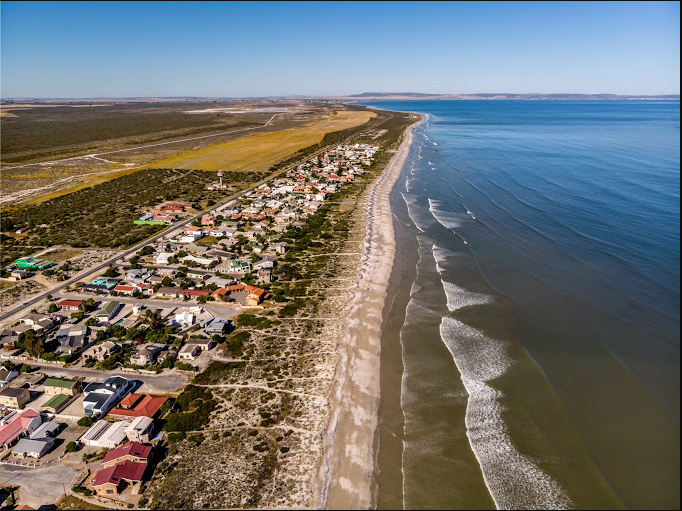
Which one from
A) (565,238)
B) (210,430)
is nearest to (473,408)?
(210,430)

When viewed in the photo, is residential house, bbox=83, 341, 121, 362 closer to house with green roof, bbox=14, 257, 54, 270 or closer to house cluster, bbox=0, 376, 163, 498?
house cluster, bbox=0, 376, 163, 498

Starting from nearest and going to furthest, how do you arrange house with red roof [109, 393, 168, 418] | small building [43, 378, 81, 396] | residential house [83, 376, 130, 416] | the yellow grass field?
1. house with red roof [109, 393, 168, 418]
2. residential house [83, 376, 130, 416]
3. small building [43, 378, 81, 396]
4. the yellow grass field

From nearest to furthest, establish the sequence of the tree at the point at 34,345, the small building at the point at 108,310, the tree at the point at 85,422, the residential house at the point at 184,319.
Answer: the tree at the point at 85,422 → the tree at the point at 34,345 → the residential house at the point at 184,319 → the small building at the point at 108,310

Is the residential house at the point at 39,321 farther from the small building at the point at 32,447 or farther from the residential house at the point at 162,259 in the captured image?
the residential house at the point at 162,259

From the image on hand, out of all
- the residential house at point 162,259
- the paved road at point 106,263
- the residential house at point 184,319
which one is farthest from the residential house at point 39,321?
Result: the residential house at point 162,259

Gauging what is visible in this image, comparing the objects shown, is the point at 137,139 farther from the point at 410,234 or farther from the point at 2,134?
the point at 410,234

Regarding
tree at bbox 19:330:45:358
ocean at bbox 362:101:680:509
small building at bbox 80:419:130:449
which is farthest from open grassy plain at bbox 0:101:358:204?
ocean at bbox 362:101:680:509
